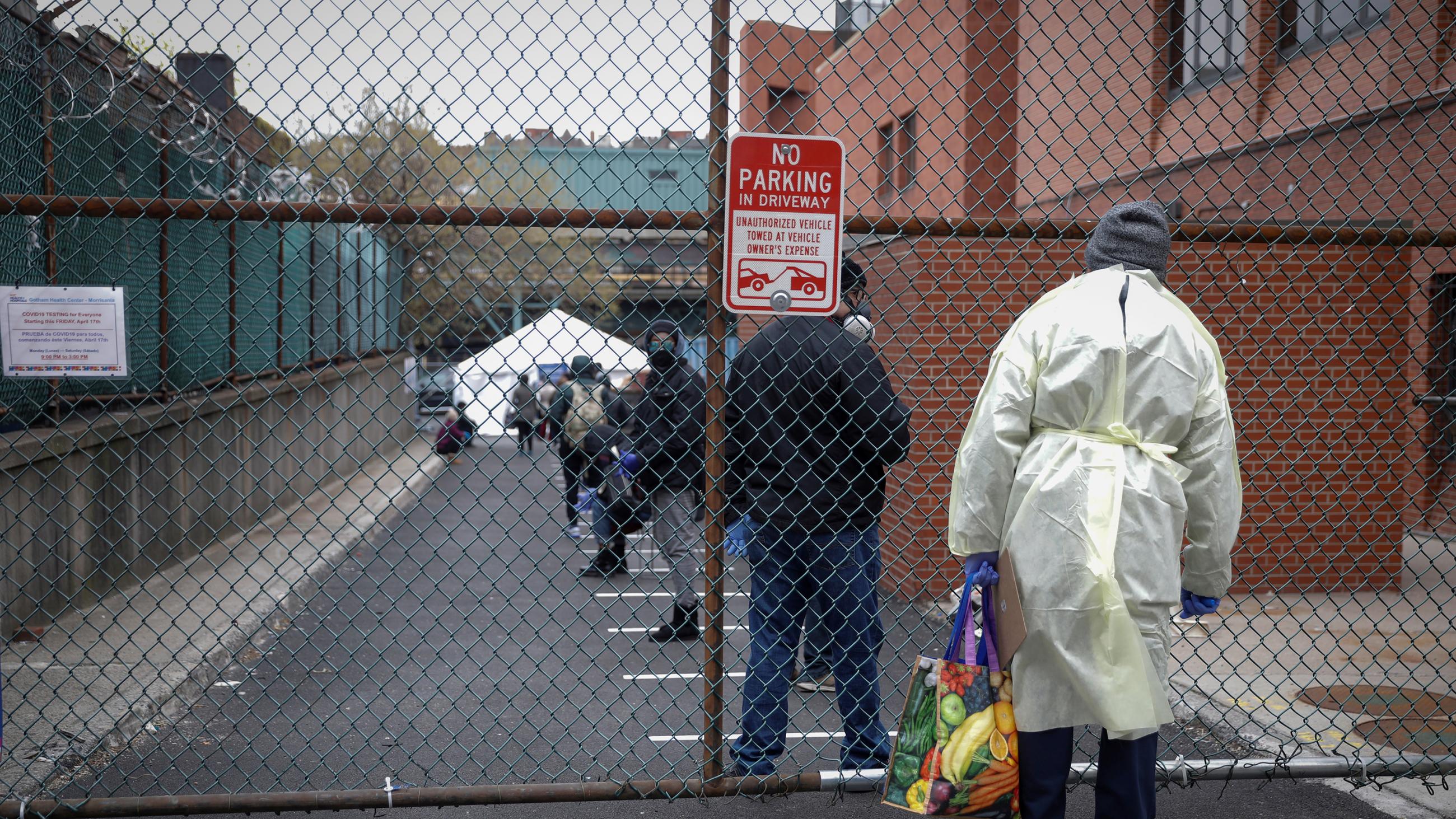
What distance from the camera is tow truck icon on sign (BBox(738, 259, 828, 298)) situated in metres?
3.26

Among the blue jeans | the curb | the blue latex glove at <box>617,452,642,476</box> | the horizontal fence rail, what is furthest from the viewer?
the blue latex glove at <box>617,452,642,476</box>

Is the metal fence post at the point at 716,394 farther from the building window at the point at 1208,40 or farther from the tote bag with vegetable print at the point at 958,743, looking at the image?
the building window at the point at 1208,40

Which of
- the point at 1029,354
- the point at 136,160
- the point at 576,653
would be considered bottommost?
the point at 576,653

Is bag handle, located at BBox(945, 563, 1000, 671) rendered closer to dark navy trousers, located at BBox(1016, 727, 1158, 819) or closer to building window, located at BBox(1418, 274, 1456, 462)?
dark navy trousers, located at BBox(1016, 727, 1158, 819)

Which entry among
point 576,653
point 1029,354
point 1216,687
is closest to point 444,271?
point 576,653

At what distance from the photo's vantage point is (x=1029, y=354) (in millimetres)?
2869

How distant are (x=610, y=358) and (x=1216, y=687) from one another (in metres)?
12.1

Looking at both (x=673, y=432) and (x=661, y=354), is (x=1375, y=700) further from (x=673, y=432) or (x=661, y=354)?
(x=661, y=354)

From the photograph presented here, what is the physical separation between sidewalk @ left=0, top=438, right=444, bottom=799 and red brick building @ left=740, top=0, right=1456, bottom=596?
132 inches

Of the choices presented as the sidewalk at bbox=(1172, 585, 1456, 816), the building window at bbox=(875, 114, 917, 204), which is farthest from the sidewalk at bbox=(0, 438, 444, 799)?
the building window at bbox=(875, 114, 917, 204)

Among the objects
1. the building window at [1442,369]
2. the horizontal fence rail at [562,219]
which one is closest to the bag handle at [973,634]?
the horizontal fence rail at [562,219]

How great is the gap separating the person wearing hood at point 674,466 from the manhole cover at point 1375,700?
10.7 feet

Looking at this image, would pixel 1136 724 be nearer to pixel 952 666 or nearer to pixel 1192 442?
pixel 952 666

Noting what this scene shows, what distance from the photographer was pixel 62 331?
339cm
